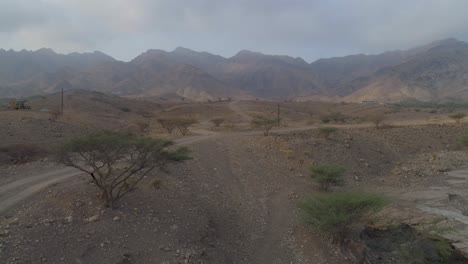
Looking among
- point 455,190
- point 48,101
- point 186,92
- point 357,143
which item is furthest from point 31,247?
point 186,92

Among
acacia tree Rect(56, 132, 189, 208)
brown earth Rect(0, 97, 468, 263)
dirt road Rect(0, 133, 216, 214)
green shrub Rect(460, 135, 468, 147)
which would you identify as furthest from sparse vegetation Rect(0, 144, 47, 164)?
green shrub Rect(460, 135, 468, 147)

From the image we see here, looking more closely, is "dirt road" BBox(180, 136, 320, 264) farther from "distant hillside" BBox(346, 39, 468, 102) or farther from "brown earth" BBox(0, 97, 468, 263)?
"distant hillside" BBox(346, 39, 468, 102)

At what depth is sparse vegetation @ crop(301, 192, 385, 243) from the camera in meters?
13.3

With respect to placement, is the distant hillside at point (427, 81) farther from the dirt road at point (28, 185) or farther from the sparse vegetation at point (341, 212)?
the dirt road at point (28, 185)

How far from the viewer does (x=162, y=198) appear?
14984 mm

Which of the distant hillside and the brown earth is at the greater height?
the distant hillside

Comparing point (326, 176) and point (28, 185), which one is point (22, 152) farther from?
point (326, 176)

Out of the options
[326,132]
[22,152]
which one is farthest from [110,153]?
[326,132]

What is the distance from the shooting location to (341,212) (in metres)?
13.5

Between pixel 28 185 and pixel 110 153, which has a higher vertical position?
pixel 110 153

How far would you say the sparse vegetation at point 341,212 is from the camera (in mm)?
13312

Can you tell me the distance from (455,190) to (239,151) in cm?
1200

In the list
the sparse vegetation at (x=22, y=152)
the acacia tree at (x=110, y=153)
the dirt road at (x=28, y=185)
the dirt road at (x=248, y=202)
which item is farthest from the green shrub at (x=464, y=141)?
the sparse vegetation at (x=22, y=152)

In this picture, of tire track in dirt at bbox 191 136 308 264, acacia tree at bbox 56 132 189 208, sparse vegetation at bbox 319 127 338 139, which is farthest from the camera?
sparse vegetation at bbox 319 127 338 139
